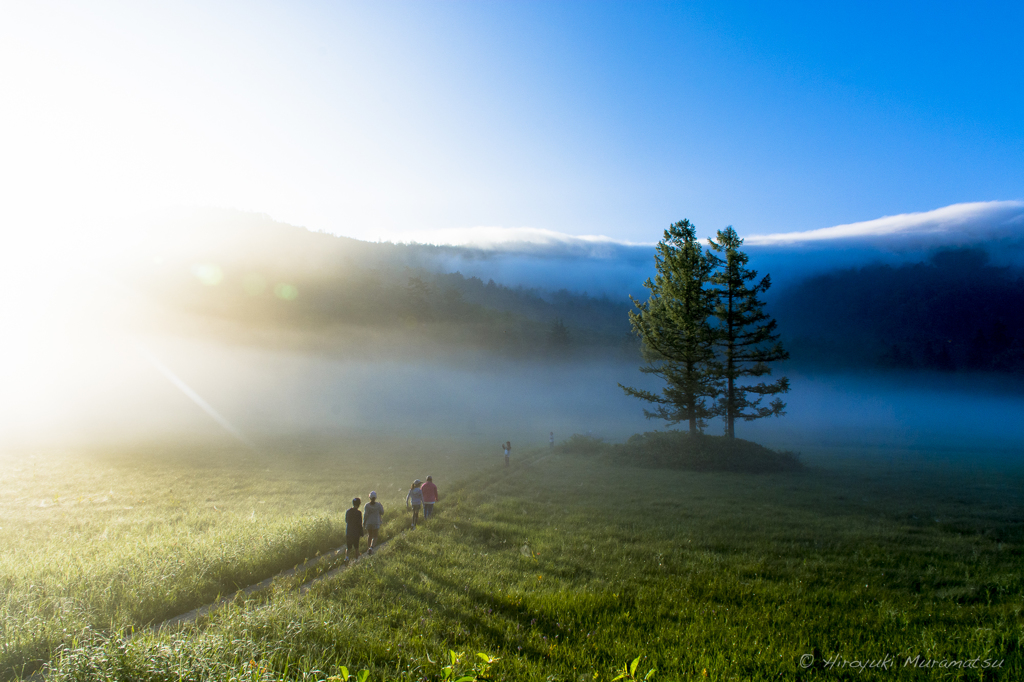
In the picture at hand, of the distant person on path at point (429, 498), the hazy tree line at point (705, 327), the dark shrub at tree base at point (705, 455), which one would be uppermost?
the hazy tree line at point (705, 327)

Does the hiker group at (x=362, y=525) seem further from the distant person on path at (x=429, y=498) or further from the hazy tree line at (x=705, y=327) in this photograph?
the hazy tree line at (x=705, y=327)

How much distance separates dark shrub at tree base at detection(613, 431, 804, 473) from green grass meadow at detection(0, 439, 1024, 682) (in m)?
8.58

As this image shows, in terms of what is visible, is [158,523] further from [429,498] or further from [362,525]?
[429,498]

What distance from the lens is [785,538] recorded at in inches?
562

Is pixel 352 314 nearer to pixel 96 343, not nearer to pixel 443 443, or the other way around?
pixel 96 343

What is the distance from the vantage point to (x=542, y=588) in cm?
970

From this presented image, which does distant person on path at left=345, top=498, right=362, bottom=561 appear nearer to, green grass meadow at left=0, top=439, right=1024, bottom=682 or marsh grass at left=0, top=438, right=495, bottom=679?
green grass meadow at left=0, top=439, right=1024, bottom=682

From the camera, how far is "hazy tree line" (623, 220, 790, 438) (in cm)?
3403

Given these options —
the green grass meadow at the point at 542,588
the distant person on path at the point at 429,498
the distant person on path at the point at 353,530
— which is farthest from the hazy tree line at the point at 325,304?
the distant person on path at the point at 353,530

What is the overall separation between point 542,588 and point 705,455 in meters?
26.4

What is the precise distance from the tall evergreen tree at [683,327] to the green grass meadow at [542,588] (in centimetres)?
1324

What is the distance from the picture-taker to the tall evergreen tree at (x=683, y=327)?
3403cm

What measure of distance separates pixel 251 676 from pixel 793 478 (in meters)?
30.7

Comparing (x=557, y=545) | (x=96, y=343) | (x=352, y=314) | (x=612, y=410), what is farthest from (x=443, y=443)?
(x=352, y=314)
